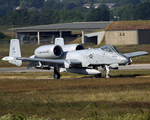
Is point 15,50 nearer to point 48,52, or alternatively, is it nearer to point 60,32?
point 48,52

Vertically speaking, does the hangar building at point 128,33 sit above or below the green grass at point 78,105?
above

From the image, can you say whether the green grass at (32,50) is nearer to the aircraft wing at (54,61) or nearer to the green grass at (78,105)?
the aircraft wing at (54,61)

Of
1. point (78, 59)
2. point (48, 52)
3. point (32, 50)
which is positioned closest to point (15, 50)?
point (48, 52)

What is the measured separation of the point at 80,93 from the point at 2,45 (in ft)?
110

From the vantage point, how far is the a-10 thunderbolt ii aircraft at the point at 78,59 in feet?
79.4

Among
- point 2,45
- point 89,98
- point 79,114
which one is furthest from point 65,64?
point 2,45

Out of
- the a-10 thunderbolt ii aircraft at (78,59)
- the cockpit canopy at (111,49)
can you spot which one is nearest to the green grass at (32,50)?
the a-10 thunderbolt ii aircraft at (78,59)

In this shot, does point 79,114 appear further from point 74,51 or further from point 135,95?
point 74,51

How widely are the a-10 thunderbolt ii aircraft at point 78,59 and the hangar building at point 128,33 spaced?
47.9 metres

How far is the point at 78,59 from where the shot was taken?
26.2 m

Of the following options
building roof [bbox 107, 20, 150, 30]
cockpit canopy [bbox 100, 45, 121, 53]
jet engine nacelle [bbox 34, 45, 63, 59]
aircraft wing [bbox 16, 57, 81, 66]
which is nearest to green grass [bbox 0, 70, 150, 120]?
cockpit canopy [bbox 100, 45, 121, 53]

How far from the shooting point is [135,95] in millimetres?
14867

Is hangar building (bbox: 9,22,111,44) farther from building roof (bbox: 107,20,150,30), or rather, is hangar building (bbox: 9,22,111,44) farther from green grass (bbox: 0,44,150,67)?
green grass (bbox: 0,44,150,67)

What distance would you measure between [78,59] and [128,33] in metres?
50.1
